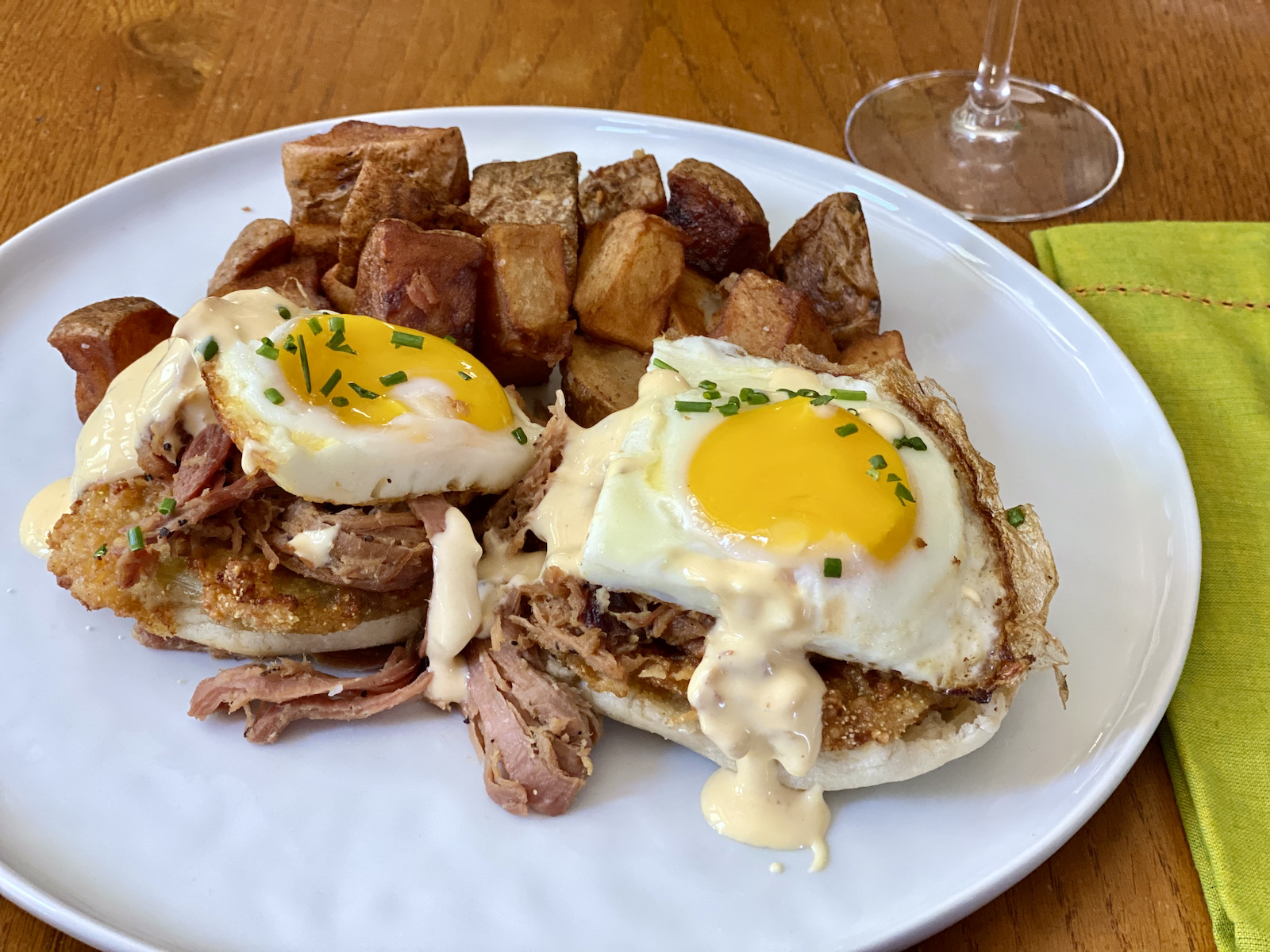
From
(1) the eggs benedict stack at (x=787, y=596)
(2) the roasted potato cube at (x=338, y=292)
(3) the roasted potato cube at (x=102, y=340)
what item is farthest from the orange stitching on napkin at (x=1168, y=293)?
(3) the roasted potato cube at (x=102, y=340)

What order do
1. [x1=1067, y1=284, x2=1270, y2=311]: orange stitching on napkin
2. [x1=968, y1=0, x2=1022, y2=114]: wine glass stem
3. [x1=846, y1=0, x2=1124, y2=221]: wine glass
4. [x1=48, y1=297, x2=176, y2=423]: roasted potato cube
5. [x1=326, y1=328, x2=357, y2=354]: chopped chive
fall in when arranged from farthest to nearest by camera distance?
1. [x1=846, y1=0, x2=1124, y2=221]: wine glass
2. [x1=968, y1=0, x2=1022, y2=114]: wine glass stem
3. [x1=1067, y1=284, x2=1270, y2=311]: orange stitching on napkin
4. [x1=48, y1=297, x2=176, y2=423]: roasted potato cube
5. [x1=326, y1=328, x2=357, y2=354]: chopped chive

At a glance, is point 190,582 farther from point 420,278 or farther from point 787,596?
point 787,596

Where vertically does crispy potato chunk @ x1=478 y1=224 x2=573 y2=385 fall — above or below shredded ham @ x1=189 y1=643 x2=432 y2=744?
above

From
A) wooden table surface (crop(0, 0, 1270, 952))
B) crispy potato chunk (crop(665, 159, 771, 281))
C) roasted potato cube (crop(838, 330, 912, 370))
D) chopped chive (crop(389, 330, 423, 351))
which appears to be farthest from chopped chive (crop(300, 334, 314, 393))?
wooden table surface (crop(0, 0, 1270, 952))

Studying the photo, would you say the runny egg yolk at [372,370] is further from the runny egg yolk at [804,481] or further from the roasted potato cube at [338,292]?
the runny egg yolk at [804,481]

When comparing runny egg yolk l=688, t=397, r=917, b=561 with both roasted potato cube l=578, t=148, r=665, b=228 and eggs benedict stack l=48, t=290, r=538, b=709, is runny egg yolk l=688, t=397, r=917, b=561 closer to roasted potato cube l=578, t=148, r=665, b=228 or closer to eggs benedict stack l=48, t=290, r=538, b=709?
eggs benedict stack l=48, t=290, r=538, b=709

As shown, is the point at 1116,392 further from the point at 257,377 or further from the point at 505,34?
the point at 505,34

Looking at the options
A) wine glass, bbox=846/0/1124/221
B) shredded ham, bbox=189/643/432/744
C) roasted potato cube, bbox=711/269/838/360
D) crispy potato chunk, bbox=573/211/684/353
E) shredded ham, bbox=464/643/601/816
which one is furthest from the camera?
wine glass, bbox=846/0/1124/221
